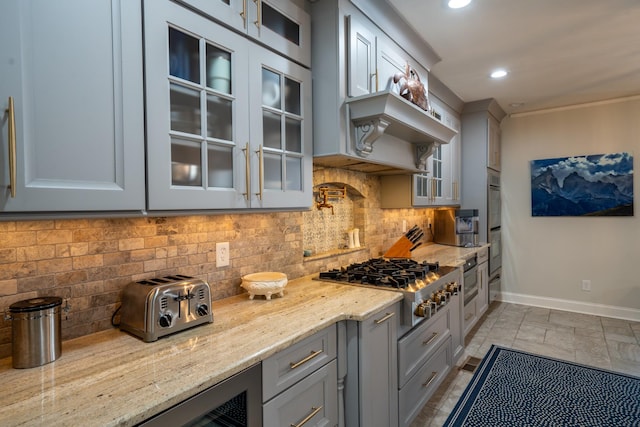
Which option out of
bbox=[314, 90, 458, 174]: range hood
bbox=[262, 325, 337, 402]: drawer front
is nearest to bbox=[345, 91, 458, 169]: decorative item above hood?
bbox=[314, 90, 458, 174]: range hood

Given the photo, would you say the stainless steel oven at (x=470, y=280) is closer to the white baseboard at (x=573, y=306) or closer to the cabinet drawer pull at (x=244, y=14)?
the white baseboard at (x=573, y=306)

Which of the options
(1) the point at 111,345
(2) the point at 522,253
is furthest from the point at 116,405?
(2) the point at 522,253

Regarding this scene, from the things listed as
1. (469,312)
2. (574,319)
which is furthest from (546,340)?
(574,319)

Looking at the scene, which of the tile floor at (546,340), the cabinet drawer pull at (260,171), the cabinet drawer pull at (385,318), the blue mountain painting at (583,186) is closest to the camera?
the cabinet drawer pull at (260,171)

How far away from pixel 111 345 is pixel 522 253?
4.88m

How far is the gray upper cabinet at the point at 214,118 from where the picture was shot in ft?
3.89

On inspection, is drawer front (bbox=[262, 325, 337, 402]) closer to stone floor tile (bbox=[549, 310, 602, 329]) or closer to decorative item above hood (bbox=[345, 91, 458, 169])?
decorative item above hood (bbox=[345, 91, 458, 169])

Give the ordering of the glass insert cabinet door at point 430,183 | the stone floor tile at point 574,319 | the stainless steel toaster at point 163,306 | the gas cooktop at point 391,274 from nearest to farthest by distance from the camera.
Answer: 1. the stainless steel toaster at point 163,306
2. the gas cooktop at point 391,274
3. the glass insert cabinet door at point 430,183
4. the stone floor tile at point 574,319

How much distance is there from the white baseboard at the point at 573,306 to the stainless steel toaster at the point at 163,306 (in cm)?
450

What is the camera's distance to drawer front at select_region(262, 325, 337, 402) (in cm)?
120

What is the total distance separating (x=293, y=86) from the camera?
181 centimetres

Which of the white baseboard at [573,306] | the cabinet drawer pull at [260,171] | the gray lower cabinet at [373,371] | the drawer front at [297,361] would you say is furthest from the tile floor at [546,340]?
the cabinet drawer pull at [260,171]

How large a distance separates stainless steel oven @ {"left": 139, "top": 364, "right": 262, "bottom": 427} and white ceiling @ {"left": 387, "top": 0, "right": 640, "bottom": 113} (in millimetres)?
2183

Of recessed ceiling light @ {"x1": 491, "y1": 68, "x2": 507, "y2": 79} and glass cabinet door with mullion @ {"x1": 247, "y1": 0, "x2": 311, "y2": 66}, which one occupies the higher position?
recessed ceiling light @ {"x1": 491, "y1": 68, "x2": 507, "y2": 79}
